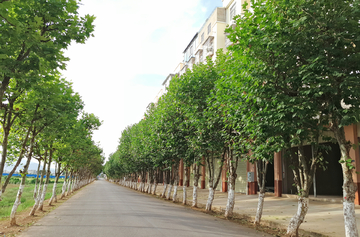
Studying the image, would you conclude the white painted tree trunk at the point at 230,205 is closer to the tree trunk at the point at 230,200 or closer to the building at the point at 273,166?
the tree trunk at the point at 230,200

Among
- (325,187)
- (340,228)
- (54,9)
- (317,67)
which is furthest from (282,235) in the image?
(325,187)

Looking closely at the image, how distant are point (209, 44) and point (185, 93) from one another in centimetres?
2448

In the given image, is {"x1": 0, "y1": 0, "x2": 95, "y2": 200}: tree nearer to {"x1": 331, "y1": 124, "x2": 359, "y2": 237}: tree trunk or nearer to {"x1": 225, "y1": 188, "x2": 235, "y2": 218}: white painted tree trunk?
{"x1": 331, "y1": 124, "x2": 359, "y2": 237}: tree trunk

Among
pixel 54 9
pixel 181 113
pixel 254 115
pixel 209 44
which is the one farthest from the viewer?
pixel 209 44

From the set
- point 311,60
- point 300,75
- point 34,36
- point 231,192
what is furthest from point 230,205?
point 34,36

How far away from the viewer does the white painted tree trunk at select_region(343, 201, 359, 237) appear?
7797 mm

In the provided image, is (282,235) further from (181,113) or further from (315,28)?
(181,113)

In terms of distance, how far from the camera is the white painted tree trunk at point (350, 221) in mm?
7797

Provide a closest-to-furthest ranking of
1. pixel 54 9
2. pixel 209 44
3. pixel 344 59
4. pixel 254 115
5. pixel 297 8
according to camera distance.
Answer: pixel 54 9, pixel 344 59, pixel 297 8, pixel 254 115, pixel 209 44

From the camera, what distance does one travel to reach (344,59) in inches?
292

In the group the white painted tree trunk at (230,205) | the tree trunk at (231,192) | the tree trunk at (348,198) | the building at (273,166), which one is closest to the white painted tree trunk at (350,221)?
the tree trunk at (348,198)

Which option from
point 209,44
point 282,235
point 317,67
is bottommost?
point 282,235

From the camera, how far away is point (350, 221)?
791cm

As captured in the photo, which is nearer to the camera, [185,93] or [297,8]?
[297,8]
